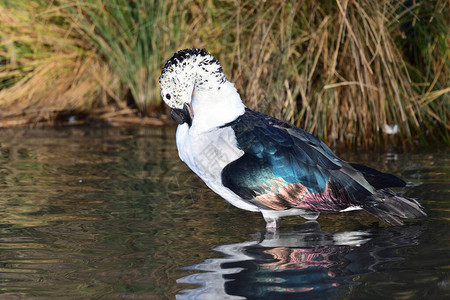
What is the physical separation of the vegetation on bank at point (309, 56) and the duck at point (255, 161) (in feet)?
7.36

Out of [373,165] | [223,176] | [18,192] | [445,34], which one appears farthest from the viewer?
[445,34]

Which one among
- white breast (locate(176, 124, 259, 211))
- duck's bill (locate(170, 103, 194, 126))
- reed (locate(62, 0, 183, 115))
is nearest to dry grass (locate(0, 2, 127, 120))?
reed (locate(62, 0, 183, 115))

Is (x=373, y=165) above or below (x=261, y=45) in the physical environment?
below

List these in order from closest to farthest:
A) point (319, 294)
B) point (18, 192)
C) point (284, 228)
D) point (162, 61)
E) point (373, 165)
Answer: point (319, 294), point (284, 228), point (18, 192), point (373, 165), point (162, 61)

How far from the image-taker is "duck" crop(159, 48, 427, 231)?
459cm

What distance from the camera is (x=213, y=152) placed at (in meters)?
4.57

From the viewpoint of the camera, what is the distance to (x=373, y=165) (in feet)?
22.2

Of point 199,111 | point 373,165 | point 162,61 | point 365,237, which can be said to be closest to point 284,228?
point 365,237

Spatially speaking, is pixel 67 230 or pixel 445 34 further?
pixel 445 34

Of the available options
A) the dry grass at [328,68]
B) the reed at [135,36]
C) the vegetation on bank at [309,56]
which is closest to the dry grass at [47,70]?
the vegetation on bank at [309,56]

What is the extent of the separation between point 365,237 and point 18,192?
2621 mm

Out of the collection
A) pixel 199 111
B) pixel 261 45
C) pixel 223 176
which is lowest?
pixel 223 176

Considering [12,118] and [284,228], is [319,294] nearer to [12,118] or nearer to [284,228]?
[284,228]

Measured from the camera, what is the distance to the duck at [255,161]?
4.59 metres
